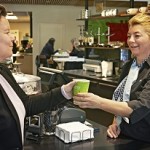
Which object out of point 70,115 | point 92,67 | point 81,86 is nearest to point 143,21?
point 81,86

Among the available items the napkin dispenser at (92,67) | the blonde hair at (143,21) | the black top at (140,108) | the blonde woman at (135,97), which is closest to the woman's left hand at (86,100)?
the blonde woman at (135,97)

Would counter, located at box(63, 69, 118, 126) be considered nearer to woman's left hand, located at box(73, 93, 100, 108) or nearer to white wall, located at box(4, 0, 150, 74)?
woman's left hand, located at box(73, 93, 100, 108)

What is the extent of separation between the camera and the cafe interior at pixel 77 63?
6.04ft

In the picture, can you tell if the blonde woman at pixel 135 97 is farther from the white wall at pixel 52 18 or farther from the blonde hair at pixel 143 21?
the white wall at pixel 52 18

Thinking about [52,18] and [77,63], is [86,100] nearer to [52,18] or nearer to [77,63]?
[77,63]

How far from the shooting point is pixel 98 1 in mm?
6066

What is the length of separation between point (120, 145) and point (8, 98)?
2.35 feet

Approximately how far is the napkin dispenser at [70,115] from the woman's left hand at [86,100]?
1.15 ft

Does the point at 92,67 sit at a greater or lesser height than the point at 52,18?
lesser

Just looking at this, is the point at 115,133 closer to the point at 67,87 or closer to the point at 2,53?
the point at 67,87

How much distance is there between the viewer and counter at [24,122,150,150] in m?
1.73

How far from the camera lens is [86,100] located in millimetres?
1636

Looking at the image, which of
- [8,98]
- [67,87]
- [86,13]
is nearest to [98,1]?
[86,13]

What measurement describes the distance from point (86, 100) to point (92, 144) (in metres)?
0.31
